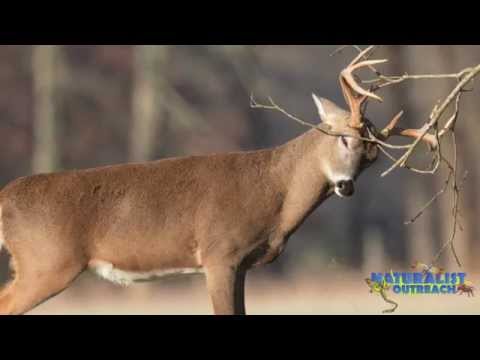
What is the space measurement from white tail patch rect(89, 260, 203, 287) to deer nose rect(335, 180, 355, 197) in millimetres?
1159

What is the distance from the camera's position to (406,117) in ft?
68.1

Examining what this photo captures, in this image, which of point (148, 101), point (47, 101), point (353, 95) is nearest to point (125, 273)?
point (353, 95)

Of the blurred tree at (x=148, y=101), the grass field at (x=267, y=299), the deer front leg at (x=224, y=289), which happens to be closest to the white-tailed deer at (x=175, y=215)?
the deer front leg at (x=224, y=289)

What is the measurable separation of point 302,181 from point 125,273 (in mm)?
1465

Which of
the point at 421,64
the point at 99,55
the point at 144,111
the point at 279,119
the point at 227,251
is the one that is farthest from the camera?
the point at 279,119

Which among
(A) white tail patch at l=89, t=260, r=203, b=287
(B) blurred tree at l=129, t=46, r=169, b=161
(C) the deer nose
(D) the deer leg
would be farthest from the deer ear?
(B) blurred tree at l=129, t=46, r=169, b=161

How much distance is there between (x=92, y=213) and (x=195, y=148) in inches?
598

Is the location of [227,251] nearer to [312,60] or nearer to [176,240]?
[176,240]

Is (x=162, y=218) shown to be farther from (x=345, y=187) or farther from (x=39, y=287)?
(x=345, y=187)

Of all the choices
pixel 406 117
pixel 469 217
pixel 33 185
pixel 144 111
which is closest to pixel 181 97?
pixel 144 111

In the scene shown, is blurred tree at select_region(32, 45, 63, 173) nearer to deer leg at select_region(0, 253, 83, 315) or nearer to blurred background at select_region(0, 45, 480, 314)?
blurred background at select_region(0, 45, 480, 314)

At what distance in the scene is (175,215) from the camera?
898 cm

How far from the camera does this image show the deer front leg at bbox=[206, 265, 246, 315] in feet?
28.6

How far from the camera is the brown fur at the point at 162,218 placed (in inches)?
347
